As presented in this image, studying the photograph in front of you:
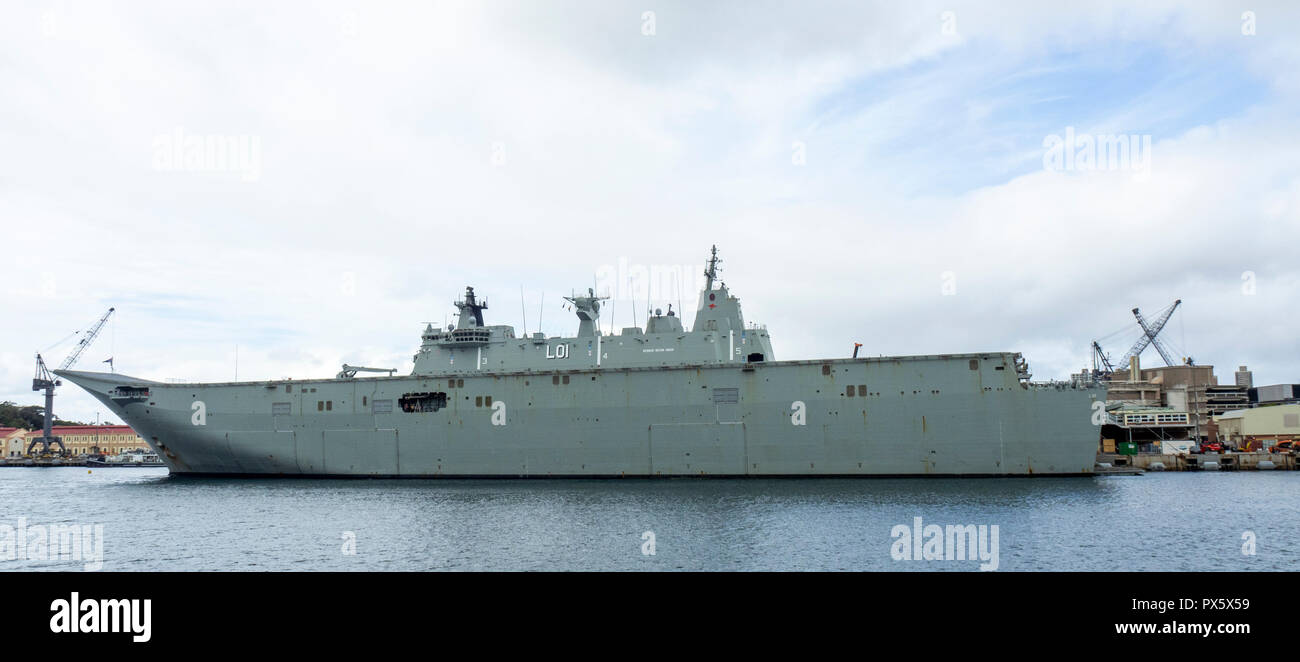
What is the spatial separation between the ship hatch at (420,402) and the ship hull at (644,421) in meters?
0.07

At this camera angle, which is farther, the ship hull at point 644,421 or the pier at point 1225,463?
the pier at point 1225,463

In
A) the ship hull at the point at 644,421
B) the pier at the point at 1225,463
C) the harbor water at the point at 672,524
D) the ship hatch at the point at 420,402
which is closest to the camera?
the harbor water at the point at 672,524

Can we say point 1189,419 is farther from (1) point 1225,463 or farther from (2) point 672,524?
(2) point 672,524

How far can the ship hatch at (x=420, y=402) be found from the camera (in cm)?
3409

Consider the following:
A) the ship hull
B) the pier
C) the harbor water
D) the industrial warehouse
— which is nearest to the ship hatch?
the ship hull

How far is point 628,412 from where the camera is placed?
31.7 m

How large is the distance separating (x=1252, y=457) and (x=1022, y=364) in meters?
28.7

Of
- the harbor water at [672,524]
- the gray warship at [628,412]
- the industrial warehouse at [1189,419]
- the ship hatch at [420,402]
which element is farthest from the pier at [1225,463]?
the ship hatch at [420,402]

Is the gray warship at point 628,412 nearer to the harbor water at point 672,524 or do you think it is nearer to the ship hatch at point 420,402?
the ship hatch at point 420,402

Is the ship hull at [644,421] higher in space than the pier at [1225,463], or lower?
higher

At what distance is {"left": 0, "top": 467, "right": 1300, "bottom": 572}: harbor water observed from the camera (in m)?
16.1
